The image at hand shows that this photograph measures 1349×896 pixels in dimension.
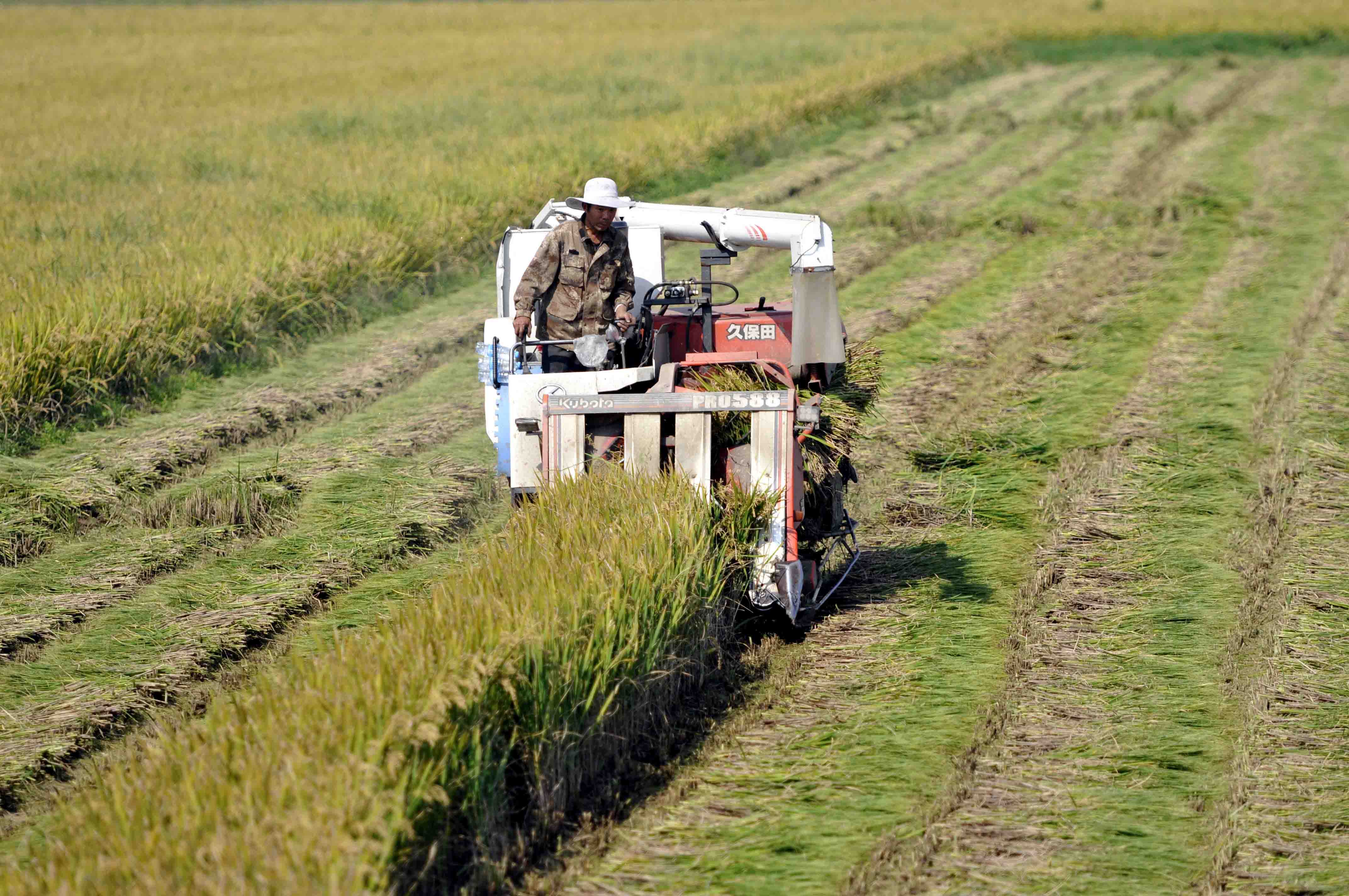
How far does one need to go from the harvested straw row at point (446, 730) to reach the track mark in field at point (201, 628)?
665 millimetres

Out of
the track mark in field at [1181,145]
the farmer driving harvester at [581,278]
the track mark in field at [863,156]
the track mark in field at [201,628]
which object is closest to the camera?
the track mark in field at [201,628]

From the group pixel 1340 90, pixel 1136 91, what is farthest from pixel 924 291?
pixel 1340 90

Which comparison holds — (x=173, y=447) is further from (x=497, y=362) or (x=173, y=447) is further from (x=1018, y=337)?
(x=1018, y=337)

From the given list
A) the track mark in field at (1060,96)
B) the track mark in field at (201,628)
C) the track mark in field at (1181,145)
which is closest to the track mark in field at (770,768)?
the track mark in field at (201,628)

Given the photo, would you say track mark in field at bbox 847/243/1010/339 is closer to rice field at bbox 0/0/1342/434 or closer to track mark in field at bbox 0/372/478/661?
track mark in field at bbox 0/372/478/661

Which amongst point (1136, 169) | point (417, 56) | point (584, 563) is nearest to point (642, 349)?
point (584, 563)

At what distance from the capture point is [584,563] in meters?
5.54

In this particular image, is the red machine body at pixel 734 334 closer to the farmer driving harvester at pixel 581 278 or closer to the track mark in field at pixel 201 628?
the farmer driving harvester at pixel 581 278

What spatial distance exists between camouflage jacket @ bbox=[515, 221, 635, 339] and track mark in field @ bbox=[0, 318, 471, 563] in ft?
9.97

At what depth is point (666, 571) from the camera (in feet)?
18.7

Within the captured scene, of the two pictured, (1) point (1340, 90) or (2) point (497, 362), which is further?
(1) point (1340, 90)

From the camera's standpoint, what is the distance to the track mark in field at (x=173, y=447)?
27.9ft

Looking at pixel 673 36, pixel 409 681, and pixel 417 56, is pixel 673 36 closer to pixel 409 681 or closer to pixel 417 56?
pixel 417 56

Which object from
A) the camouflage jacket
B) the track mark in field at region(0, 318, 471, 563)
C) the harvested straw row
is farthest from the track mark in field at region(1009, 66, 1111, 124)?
the harvested straw row
